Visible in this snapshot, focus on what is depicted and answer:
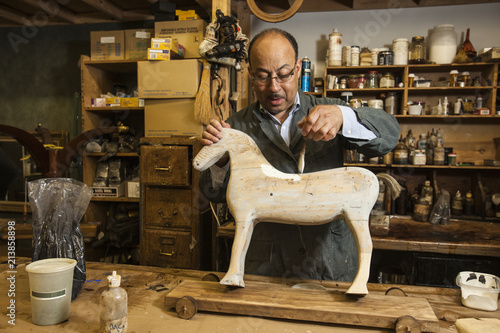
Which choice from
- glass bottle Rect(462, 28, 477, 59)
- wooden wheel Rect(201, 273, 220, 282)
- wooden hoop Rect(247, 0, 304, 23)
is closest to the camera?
wooden wheel Rect(201, 273, 220, 282)

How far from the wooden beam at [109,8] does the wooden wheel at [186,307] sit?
120 inches

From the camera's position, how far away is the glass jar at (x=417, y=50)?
9.80ft

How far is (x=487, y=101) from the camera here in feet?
9.66

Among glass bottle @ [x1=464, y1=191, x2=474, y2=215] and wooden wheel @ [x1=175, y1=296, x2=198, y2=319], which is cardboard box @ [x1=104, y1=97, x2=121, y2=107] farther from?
glass bottle @ [x1=464, y1=191, x2=474, y2=215]

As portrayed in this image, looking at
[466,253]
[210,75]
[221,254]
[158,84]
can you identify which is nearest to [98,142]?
Result: [158,84]

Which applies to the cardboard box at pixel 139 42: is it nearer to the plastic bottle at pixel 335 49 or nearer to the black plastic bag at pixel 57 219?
the plastic bottle at pixel 335 49

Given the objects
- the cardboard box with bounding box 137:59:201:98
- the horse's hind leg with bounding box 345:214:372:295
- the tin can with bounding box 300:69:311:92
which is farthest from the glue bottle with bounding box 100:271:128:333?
the tin can with bounding box 300:69:311:92

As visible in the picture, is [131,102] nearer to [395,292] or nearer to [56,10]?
[56,10]

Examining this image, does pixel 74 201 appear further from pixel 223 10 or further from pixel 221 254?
pixel 223 10

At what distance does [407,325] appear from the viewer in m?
0.87

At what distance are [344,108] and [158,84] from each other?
2.11 m

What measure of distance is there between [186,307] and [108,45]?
9.94 feet

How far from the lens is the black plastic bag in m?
1.09

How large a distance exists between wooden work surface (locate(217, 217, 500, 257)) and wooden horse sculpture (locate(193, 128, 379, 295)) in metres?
1.33
